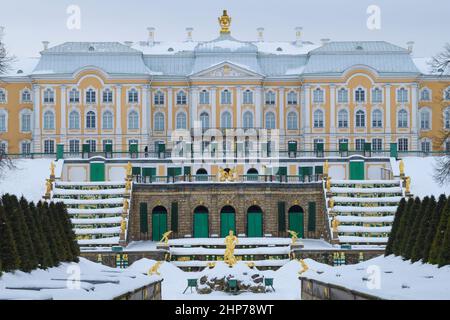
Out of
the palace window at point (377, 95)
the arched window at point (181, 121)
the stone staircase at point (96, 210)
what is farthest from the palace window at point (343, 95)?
the stone staircase at point (96, 210)

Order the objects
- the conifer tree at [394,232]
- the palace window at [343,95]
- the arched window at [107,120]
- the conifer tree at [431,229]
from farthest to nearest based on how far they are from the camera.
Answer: the palace window at [343,95] < the arched window at [107,120] < the conifer tree at [394,232] < the conifer tree at [431,229]

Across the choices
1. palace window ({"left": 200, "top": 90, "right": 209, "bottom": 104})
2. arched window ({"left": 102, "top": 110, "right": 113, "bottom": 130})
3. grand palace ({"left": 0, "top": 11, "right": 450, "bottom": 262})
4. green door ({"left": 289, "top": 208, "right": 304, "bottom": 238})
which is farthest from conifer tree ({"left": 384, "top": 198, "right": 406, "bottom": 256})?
arched window ({"left": 102, "top": 110, "right": 113, "bottom": 130})

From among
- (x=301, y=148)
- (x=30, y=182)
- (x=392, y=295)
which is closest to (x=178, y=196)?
(x=30, y=182)

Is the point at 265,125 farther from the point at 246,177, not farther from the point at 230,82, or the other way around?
the point at 246,177

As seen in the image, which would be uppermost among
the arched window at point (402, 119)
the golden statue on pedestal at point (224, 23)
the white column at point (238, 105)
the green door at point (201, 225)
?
the golden statue on pedestal at point (224, 23)

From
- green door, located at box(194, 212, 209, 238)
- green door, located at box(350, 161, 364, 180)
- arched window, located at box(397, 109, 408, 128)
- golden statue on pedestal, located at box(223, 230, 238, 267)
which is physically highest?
arched window, located at box(397, 109, 408, 128)

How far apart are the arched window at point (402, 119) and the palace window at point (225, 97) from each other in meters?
13.0

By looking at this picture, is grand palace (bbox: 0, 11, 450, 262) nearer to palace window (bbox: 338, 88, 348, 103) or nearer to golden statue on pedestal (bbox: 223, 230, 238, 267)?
palace window (bbox: 338, 88, 348, 103)

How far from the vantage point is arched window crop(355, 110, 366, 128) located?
90500mm

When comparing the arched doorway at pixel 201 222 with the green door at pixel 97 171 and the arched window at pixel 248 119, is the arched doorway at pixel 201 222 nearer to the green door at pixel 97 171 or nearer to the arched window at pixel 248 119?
the green door at pixel 97 171

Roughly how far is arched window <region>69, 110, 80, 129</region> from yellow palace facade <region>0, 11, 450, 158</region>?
76 mm

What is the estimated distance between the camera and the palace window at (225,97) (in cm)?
9075

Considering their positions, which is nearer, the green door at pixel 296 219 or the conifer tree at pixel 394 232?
the conifer tree at pixel 394 232

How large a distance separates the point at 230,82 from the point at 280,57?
16.8ft
